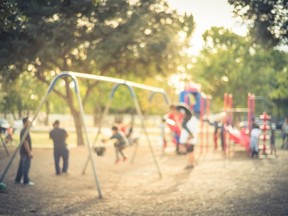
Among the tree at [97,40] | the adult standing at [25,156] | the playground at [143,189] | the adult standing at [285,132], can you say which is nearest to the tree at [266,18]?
the playground at [143,189]

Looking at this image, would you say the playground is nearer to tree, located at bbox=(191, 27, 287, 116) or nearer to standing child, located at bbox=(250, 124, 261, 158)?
standing child, located at bbox=(250, 124, 261, 158)

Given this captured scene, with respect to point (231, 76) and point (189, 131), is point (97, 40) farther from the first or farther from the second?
point (231, 76)

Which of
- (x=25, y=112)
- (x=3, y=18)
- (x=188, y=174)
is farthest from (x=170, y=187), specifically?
(x=3, y=18)

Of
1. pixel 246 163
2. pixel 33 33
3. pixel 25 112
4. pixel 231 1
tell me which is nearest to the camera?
pixel 231 1

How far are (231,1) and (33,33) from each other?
1028 centimetres

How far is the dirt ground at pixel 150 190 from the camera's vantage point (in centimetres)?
766

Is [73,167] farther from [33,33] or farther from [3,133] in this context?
[33,33]

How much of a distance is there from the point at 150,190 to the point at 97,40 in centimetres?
1118

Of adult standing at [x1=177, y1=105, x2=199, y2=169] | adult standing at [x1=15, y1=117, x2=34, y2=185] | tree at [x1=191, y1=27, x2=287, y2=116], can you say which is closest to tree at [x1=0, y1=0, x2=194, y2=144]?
adult standing at [x1=177, y1=105, x2=199, y2=169]

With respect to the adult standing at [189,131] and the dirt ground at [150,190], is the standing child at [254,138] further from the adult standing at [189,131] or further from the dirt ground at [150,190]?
the adult standing at [189,131]

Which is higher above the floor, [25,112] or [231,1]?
[231,1]

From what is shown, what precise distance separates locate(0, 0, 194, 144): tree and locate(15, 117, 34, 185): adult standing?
5.65m

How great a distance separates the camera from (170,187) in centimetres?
1025

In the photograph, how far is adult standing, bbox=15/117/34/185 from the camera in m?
9.41
